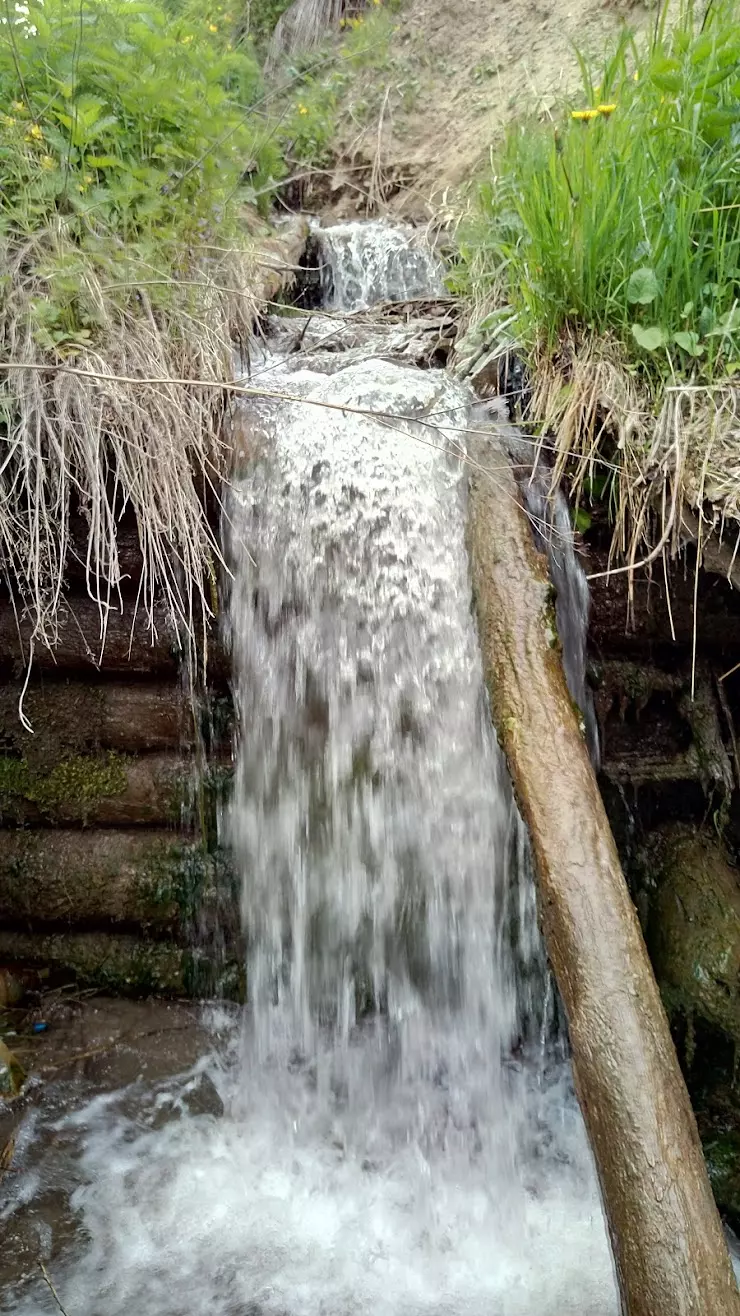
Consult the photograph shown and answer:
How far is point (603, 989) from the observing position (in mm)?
1476

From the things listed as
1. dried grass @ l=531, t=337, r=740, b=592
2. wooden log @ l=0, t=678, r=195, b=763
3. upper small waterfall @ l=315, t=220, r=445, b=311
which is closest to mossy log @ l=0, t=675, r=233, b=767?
wooden log @ l=0, t=678, r=195, b=763

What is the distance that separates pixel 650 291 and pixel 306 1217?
2658mm

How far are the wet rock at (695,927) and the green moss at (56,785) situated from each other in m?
1.75

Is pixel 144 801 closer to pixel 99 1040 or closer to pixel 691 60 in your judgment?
pixel 99 1040

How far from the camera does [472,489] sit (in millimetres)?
2227

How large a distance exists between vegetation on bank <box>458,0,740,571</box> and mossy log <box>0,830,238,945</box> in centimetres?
168

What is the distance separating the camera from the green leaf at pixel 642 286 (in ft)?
7.25

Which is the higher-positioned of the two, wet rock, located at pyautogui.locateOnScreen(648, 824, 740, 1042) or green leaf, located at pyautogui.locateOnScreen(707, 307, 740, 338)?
green leaf, located at pyautogui.locateOnScreen(707, 307, 740, 338)

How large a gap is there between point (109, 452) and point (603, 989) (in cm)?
196

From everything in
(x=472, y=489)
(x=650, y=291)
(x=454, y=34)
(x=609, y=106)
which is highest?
(x=454, y=34)

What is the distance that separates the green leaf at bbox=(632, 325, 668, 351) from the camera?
2188 millimetres

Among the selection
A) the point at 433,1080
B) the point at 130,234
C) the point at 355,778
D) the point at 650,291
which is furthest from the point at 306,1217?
the point at 130,234

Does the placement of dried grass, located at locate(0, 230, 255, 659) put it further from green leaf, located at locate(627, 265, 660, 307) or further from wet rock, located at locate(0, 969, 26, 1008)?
green leaf, located at locate(627, 265, 660, 307)

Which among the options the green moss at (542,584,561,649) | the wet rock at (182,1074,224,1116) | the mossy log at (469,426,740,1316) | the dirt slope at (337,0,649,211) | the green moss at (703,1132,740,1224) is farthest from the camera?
the dirt slope at (337,0,649,211)
